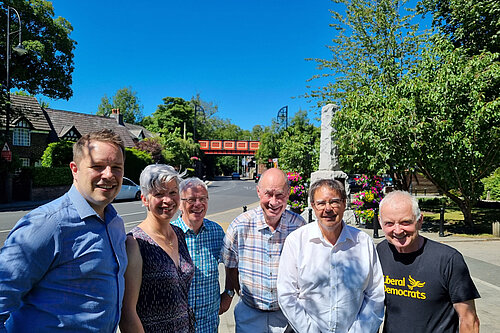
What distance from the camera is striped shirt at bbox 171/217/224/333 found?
8.33ft

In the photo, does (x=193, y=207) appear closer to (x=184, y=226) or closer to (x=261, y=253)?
(x=184, y=226)

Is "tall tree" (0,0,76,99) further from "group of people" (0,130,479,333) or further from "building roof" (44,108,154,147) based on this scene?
"group of people" (0,130,479,333)

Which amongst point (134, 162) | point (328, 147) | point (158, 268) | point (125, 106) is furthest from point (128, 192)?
point (125, 106)

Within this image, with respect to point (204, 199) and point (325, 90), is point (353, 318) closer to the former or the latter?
point (204, 199)

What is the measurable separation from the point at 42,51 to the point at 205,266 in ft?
113

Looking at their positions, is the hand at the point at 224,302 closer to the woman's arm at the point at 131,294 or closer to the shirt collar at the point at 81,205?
the woman's arm at the point at 131,294

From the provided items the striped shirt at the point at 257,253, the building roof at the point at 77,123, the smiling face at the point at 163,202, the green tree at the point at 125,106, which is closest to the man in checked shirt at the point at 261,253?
the striped shirt at the point at 257,253

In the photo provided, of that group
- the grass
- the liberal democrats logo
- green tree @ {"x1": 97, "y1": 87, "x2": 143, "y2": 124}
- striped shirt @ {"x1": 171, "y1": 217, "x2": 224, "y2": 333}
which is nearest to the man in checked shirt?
striped shirt @ {"x1": 171, "y1": 217, "x2": 224, "y2": 333}

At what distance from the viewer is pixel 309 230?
2396 mm

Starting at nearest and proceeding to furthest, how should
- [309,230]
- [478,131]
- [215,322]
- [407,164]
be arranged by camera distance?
[309,230] → [215,322] → [478,131] → [407,164]

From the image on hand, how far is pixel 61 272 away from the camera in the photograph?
154 cm

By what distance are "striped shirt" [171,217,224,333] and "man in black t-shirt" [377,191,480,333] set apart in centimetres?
129

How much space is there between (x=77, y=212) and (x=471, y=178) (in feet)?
41.2

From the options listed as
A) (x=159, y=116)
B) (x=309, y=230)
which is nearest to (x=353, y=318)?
(x=309, y=230)
